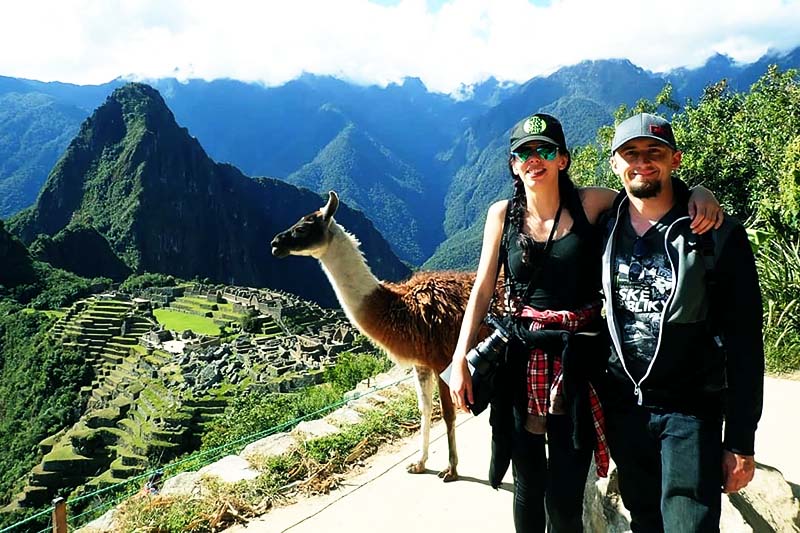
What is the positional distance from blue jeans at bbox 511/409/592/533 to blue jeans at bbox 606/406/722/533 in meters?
0.15

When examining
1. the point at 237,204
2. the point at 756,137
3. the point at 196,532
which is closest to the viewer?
the point at 196,532

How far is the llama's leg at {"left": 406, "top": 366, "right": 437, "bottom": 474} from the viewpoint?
3457 millimetres

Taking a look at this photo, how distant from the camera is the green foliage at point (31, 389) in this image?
34606 millimetres

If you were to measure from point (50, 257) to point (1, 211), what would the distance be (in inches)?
2715

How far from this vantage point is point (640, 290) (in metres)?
1.55

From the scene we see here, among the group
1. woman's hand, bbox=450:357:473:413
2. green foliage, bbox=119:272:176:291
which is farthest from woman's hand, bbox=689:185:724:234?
green foliage, bbox=119:272:176:291

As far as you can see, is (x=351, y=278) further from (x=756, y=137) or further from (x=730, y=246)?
(x=756, y=137)

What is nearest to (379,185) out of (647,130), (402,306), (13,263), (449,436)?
(13,263)

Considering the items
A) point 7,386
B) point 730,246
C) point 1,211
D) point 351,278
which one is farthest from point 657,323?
point 1,211

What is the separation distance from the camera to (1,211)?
392 ft

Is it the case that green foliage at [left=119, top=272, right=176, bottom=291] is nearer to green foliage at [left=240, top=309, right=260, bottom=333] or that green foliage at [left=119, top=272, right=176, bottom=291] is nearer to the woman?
green foliage at [left=240, top=309, right=260, bottom=333]

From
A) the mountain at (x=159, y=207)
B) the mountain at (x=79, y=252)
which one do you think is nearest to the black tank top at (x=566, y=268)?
the mountain at (x=79, y=252)

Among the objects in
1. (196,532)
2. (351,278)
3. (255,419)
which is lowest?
(255,419)

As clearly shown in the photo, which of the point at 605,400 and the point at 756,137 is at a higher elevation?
the point at 756,137
